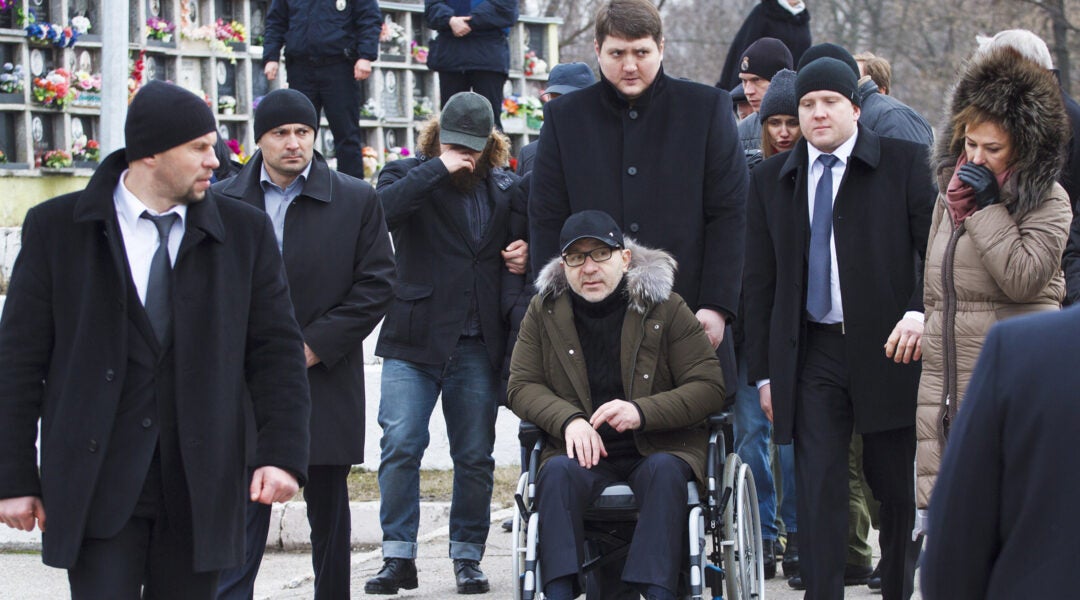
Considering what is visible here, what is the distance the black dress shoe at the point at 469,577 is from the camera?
22.4 feet

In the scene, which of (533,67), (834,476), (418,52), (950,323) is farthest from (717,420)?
(533,67)

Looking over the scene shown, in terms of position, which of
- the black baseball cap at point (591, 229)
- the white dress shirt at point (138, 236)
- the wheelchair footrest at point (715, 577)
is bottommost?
the wheelchair footrest at point (715, 577)

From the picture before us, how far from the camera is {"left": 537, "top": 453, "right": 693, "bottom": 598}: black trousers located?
5.39 meters

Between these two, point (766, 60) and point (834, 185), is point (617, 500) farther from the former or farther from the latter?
point (766, 60)

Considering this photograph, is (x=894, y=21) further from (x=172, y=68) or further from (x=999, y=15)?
(x=172, y=68)

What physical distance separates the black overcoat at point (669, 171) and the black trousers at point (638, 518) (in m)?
0.79

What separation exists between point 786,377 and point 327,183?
175 cm

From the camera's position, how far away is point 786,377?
5707 millimetres

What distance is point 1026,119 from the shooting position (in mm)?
4973

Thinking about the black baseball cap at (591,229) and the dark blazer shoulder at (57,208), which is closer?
the dark blazer shoulder at (57,208)

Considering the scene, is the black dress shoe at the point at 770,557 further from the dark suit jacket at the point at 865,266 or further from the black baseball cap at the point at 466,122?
the black baseball cap at the point at 466,122

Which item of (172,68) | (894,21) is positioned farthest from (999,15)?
(172,68)

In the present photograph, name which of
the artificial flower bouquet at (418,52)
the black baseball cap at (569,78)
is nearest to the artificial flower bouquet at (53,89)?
the artificial flower bouquet at (418,52)

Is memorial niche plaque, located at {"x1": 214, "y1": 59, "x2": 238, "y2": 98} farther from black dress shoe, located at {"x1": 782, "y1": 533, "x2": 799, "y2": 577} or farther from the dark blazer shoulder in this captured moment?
the dark blazer shoulder
